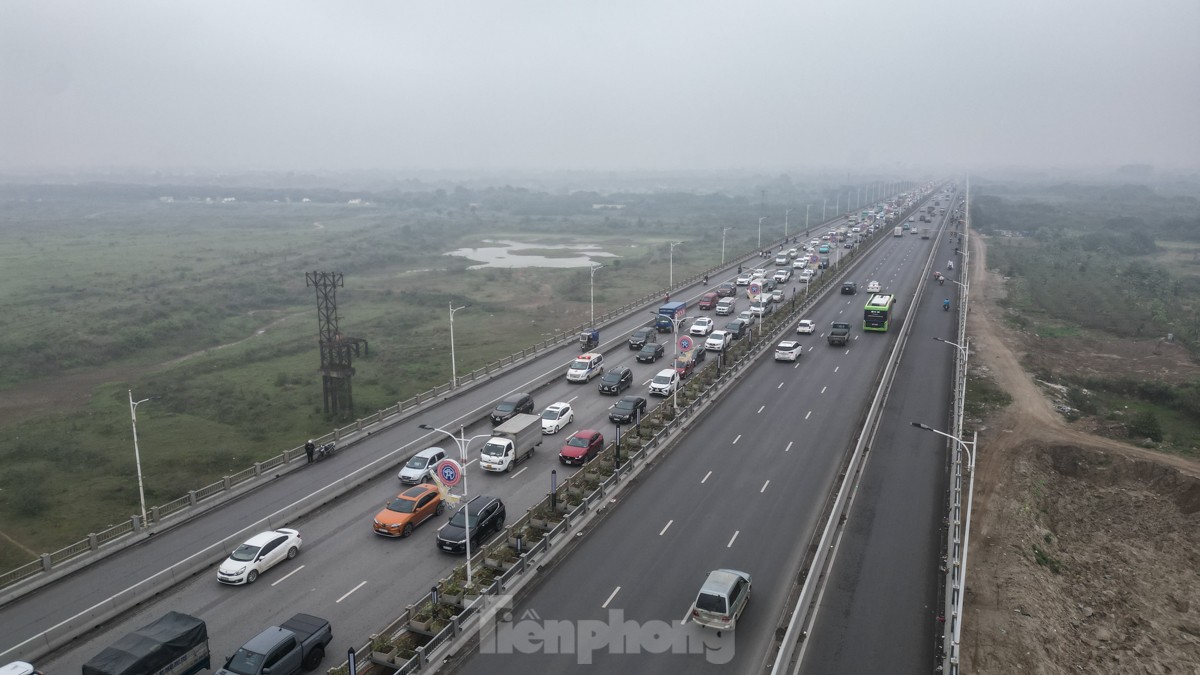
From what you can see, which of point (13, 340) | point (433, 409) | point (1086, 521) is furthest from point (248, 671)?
point (13, 340)

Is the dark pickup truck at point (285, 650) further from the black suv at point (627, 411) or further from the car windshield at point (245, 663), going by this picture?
the black suv at point (627, 411)

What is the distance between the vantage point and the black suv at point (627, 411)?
146 feet

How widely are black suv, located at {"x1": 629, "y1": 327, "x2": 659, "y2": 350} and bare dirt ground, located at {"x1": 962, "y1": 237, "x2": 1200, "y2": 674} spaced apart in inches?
1025

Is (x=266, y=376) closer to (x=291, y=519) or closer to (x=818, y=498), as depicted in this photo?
(x=291, y=519)

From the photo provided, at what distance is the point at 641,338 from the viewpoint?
64.4 metres

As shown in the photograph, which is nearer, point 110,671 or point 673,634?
point 110,671

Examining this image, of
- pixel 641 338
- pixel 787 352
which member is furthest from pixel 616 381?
pixel 787 352

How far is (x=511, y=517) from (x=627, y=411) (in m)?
13.0

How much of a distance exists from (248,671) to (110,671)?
357 centimetres

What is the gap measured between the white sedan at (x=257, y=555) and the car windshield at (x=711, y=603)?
16482 millimetres

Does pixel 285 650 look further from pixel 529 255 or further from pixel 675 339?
pixel 529 255

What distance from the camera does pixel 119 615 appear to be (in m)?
26.0

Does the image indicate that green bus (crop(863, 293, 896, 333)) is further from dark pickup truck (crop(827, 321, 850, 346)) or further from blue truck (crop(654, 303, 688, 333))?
blue truck (crop(654, 303, 688, 333))

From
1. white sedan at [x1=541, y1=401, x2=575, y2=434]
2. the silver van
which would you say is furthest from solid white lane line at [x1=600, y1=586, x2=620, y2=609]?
white sedan at [x1=541, y1=401, x2=575, y2=434]
